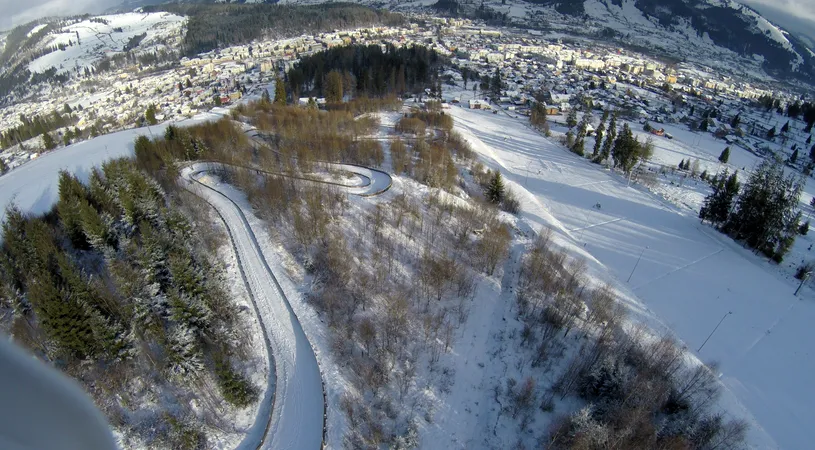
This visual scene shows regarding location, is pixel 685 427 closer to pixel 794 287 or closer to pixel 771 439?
pixel 771 439

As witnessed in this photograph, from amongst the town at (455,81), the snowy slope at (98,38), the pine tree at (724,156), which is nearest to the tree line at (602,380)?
the pine tree at (724,156)

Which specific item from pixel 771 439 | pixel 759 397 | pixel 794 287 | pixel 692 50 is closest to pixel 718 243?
pixel 794 287

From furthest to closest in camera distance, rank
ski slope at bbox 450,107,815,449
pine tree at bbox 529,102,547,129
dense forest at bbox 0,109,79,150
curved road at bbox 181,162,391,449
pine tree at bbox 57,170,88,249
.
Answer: dense forest at bbox 0,109,79,150, pine tree at bbox 529,102,547,129, ski slope at bbox 450,107,815,449, pine tree at bbox 57,170,88,249, curved road at bbox 181,162,391,449

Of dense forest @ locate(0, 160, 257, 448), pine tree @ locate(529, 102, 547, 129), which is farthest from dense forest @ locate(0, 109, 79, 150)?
pine tree @ locate(529, 102, 547, 129)

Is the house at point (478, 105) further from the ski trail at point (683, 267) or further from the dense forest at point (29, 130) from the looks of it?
the dense forest at point (29, 130)

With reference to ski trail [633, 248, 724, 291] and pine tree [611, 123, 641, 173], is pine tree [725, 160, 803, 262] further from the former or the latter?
pine tree [611, 123, 641, 173]
